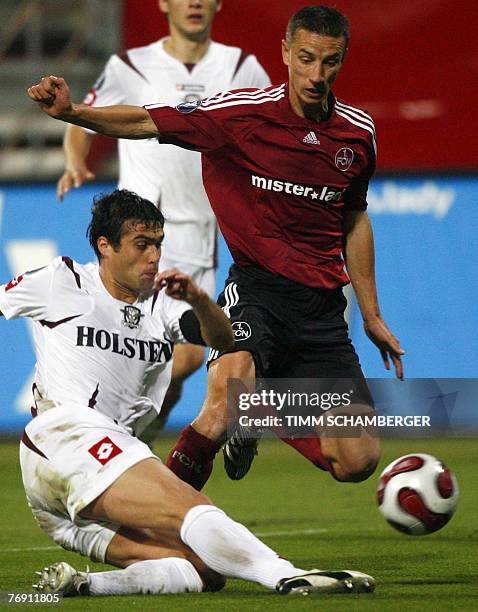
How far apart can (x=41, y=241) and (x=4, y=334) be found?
0.79 m

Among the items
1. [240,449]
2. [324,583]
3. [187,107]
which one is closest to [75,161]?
[187,107]

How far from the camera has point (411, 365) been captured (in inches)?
427

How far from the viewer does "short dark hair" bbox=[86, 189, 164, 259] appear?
17.9ft

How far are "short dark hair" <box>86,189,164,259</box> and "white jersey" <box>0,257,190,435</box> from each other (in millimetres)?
172

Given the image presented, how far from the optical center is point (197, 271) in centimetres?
859

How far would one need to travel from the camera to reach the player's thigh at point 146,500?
4.88 meters

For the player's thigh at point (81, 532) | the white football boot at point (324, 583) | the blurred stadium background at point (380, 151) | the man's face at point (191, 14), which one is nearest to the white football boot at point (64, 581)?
the player's thigh at point (81, 532)

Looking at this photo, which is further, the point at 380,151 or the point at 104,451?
the point at 380,151

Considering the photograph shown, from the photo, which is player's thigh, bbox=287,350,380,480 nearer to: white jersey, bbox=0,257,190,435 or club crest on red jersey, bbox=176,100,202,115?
white jersey, bbox=0,257,190,435

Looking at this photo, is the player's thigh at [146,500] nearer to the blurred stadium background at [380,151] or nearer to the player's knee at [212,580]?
the player's knee at [212,580]

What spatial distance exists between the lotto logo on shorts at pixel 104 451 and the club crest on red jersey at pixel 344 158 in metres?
1.89

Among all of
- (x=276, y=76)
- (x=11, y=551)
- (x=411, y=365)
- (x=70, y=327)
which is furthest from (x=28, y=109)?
(x=70, y=327)

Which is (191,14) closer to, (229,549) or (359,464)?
(359,464)

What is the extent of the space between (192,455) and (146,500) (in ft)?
3.79
